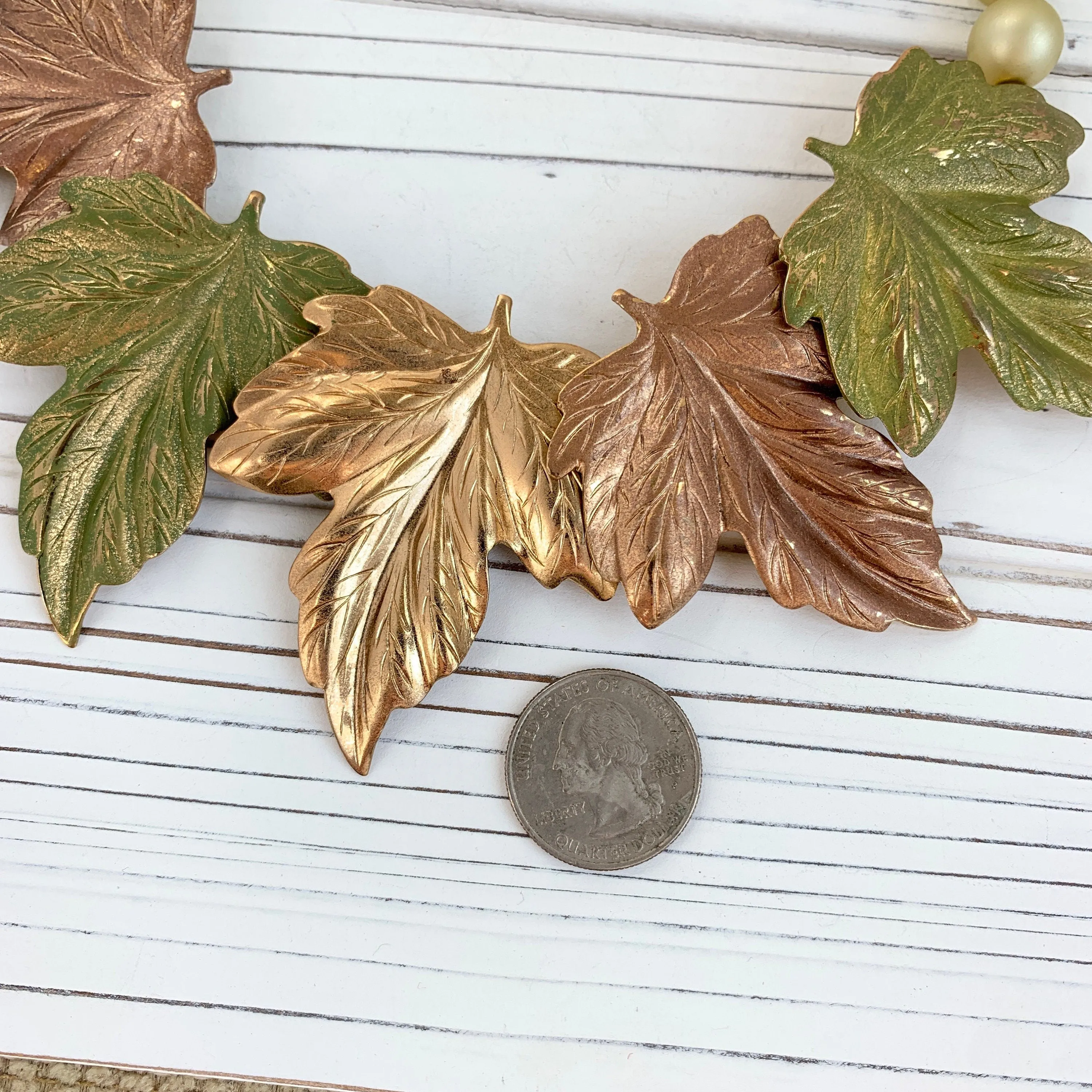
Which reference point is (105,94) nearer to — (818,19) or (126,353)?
(126,353)

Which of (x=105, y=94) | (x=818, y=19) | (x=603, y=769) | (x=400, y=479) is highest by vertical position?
(x=818, y=19)

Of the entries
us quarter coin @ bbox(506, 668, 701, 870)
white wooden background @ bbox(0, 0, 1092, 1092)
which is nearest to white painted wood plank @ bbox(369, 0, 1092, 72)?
white wooden background @ bbox(0, 0, 1092, 1092)

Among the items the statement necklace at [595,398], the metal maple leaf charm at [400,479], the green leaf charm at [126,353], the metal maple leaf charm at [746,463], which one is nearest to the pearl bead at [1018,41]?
the statement necklace at [595,398]

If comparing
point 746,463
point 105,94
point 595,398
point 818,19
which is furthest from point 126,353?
point 818,19

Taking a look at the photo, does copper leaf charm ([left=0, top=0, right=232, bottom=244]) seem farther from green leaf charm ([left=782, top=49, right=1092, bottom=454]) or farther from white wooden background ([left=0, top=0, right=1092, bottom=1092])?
green leaf charm ([left=782, top=49, right=1092, bottom=454])

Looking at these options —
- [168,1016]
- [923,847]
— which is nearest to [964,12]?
[923,847]

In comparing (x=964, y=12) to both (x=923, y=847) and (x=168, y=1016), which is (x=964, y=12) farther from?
(x=168, y=1016)
